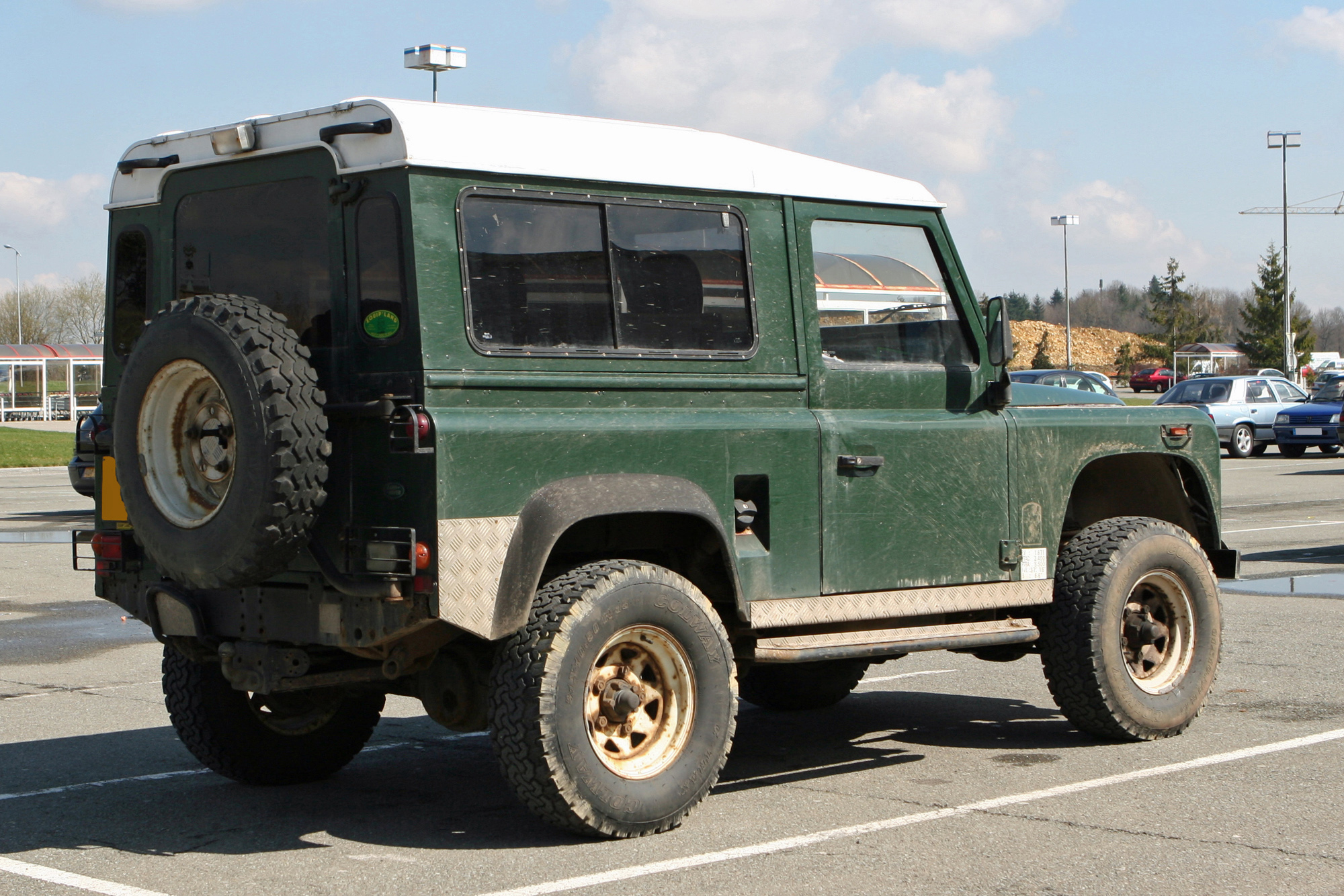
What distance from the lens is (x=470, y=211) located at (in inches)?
208

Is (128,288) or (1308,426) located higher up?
(128,288)

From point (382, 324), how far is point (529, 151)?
80 centimetres

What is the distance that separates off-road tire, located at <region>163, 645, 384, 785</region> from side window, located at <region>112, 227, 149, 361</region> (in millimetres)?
1304

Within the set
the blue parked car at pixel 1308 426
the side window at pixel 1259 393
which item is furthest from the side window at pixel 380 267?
the side window at pixel 1259 393

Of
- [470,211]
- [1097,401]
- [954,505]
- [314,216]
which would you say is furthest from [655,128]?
[1097,401]

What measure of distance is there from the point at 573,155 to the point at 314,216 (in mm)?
925

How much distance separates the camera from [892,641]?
6.16 meters

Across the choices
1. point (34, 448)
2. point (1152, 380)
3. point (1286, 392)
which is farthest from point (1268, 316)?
point (34, 448)

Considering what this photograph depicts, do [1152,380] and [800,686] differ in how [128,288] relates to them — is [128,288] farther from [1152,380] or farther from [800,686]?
[1152,380]

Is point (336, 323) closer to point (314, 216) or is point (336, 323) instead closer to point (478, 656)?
point (314, 216)

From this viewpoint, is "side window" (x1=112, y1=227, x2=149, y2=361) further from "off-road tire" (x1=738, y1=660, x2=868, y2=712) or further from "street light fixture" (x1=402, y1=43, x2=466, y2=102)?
"street light fixture" (x1=402, y1=43, x2=466, y2=102)

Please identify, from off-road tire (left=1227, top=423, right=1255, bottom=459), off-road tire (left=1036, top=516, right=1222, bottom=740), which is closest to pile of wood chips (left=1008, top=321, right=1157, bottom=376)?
off-road tire (left=1227, top=423, right=1255, bottom=459)

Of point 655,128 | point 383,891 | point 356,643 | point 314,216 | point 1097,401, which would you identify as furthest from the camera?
point 1097,401

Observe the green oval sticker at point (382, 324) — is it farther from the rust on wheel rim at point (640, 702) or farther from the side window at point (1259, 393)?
the side window at point (1259, 393)
